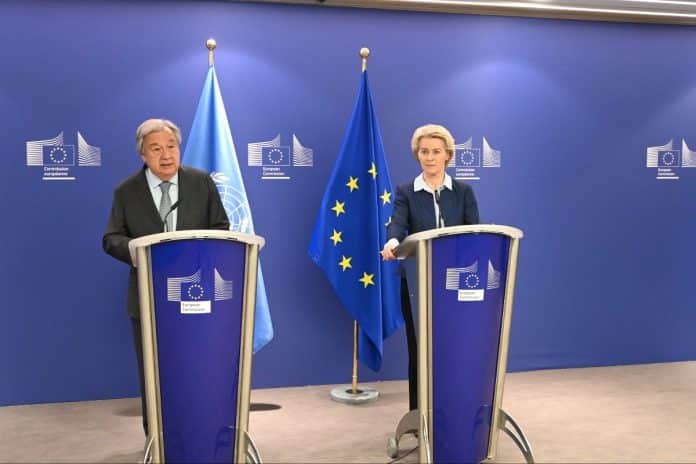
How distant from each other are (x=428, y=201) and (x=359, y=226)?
1061 millimetres

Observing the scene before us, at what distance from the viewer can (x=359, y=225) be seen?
16.9 feet

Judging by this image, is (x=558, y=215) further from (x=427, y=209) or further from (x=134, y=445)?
(x=134, y=445)

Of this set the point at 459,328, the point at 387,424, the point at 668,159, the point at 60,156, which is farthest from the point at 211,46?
the point at 668,159

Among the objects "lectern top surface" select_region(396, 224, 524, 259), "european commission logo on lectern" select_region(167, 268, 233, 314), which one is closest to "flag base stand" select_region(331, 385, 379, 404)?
"lectern top surface" select_region(396, 224, 524, 259)

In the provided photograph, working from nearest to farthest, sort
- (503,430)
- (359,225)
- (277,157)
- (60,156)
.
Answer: (503,430) → (60,156) → (359,225) → (277,157)

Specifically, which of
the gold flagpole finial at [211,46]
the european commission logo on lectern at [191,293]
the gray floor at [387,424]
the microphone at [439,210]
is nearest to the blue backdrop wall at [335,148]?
the gold flagpole finial at [211,46]

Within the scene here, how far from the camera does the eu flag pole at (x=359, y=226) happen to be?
509 centimetres

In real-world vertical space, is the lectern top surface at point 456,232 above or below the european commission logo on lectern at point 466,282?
above

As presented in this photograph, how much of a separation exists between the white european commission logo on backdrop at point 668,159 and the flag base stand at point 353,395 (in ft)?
9.14

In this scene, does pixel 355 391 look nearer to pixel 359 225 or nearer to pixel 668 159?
pixel 359 225

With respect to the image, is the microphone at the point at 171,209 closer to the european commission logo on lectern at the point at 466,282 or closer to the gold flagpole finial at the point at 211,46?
the european commission logo on lectern at the point at 466,282

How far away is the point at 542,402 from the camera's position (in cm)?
505

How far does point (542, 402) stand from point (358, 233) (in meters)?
1.58

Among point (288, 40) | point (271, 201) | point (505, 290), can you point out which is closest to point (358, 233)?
point (271, 201)
